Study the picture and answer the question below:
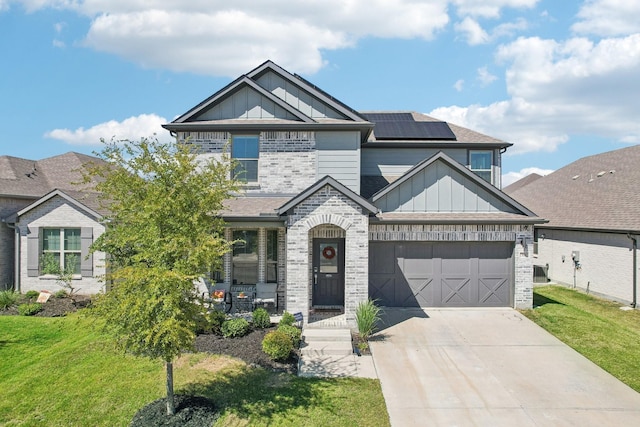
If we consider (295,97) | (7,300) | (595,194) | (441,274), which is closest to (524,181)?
(595,194)

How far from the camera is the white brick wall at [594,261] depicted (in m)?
15.1

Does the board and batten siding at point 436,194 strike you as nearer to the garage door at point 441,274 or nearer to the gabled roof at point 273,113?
the garage door at point 441,274

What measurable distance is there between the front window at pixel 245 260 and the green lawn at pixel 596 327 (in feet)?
31.8

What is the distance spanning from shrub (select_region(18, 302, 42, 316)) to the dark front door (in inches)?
375

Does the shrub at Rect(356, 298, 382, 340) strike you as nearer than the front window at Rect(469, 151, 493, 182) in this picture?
Yes

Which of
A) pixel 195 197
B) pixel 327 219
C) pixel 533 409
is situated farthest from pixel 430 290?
pixel 195 197

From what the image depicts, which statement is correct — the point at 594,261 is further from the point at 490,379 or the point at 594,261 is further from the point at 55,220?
the point at 55,220

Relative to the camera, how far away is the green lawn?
30.9ft

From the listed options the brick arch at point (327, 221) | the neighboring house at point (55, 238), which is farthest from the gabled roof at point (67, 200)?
the brick arch at point (327, 221)

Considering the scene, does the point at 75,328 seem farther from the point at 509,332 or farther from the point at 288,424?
the point at 509,332

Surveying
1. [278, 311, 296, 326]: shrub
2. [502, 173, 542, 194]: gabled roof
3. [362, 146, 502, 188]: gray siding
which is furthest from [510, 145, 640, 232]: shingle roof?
[278, 311, 296, 326]: shrub

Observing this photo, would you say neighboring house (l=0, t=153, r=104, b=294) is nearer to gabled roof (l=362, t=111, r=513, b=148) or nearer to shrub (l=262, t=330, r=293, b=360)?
shrub (l=262, t=330, r=293, b=360)

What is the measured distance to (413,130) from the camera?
17641 millimetres

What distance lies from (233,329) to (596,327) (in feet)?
36.8
